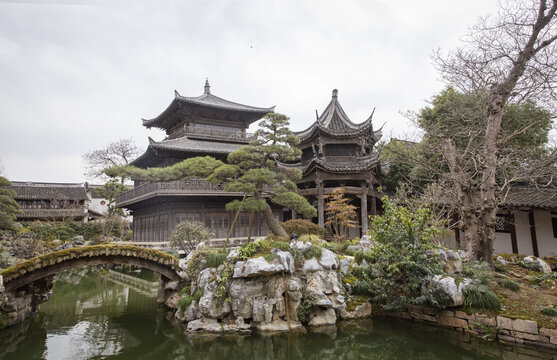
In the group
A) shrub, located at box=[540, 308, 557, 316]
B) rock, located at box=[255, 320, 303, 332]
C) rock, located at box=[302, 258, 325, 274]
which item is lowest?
rock, located at box=[255, 320, 303, 332]

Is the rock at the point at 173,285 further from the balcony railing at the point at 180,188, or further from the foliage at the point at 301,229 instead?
the balcony railing at the point at 180,188

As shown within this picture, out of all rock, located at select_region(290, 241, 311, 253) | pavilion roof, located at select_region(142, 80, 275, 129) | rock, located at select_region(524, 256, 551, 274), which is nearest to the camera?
rock, located at select_region(290, 241, 311, 253)

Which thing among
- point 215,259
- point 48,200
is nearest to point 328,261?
point 215,259

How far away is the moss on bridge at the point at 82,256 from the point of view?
32.0ft

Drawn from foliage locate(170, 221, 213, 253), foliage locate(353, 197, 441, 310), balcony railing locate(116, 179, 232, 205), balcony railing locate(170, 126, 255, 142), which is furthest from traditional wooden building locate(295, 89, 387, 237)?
foliage locate(353, 197, 441, 310)

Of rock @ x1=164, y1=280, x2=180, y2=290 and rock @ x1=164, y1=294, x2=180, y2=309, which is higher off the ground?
rock @ x1=164, y1=280, x2=180, y2=290

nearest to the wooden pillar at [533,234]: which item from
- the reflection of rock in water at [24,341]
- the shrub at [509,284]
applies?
the shrub at [509,284]

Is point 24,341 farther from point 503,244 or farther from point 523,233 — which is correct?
point 523,233

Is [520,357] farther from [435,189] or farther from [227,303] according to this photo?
[435,189]

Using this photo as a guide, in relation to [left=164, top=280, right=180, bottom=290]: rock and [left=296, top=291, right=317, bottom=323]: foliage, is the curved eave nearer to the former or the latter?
[left=164, top=280, right=180, bottom=290]: rock

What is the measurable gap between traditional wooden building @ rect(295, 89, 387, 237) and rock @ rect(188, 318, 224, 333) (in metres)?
9.69

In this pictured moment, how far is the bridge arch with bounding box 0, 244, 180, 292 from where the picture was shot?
9.83 meters

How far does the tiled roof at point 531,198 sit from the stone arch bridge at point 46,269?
529 inches

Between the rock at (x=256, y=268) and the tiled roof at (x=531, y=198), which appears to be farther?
the tiled roof at (x=531, y=198)
